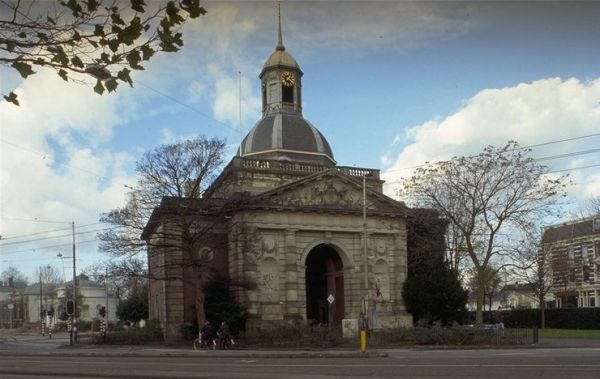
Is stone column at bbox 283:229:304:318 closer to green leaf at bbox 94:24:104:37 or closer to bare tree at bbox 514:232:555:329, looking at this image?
bare tree at bbox 514:232:555:329

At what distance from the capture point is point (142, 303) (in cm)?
7831

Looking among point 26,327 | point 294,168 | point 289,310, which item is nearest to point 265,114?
point 294,168

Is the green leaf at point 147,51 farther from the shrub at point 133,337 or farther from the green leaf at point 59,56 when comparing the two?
the shrub at point 133,337

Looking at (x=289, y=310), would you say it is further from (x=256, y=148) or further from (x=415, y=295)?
(x=256, y=148)

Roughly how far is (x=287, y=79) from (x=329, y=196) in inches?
801

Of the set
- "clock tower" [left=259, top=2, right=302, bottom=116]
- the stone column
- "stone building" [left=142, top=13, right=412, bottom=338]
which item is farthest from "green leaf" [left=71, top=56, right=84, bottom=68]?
"clock tower" [left=259, top=2, right=302, bottom=116]

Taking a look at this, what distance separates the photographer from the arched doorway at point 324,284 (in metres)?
56.9

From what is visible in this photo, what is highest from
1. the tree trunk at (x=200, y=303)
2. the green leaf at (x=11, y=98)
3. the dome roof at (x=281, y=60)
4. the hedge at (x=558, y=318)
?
the dome roof at (x=281, y=60)

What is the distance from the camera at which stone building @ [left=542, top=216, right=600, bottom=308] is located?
6588 cm

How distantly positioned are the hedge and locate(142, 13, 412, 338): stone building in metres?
11.5

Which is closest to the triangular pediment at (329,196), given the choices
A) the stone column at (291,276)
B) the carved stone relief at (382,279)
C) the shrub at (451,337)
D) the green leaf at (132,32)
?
the stone column at (291,276)

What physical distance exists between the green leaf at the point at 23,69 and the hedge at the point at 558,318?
5449 centimetres

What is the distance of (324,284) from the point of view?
2365 inches

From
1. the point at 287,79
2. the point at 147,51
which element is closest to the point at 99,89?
the point at 147,51
